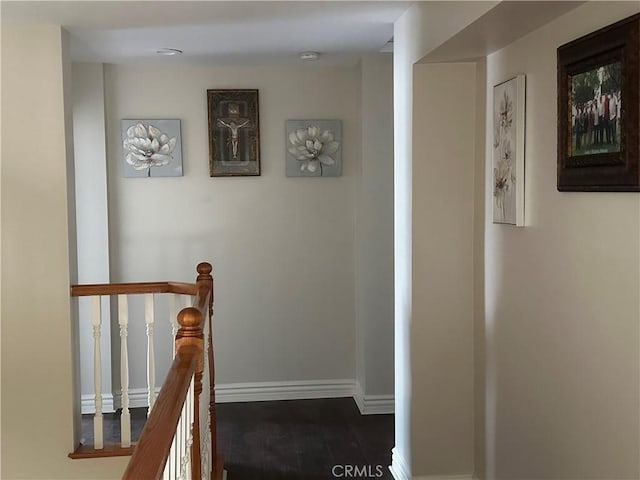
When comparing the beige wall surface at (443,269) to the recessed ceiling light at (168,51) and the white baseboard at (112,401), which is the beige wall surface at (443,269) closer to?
the recessed ceiling light at (168,51)

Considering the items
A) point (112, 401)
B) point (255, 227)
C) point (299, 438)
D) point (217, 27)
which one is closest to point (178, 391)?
point (217, 27)

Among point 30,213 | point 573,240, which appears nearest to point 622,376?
point 573,240

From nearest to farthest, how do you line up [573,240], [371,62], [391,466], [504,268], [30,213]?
[573,240]
[504,268]
[30,213]
[391,466]
[371,62]

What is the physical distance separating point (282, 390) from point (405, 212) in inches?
84.0

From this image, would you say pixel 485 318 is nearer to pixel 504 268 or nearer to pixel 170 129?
pixel 504 268

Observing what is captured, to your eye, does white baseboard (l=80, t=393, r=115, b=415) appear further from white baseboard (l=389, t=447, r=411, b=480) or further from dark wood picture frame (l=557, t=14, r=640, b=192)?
dark wood picture frame (l=557, t=14, r=640, b=192)

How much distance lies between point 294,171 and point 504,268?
2.25 m

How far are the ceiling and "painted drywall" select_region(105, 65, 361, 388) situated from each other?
0.99ft

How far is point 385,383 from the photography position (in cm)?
481

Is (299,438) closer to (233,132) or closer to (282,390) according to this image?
(282,390)

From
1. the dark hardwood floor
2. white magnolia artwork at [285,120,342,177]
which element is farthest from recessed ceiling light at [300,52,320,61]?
the dark hardwood floor

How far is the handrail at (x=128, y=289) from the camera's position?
3.59m

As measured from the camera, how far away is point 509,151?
9.42 feet

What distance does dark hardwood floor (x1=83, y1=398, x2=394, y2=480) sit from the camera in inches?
151
